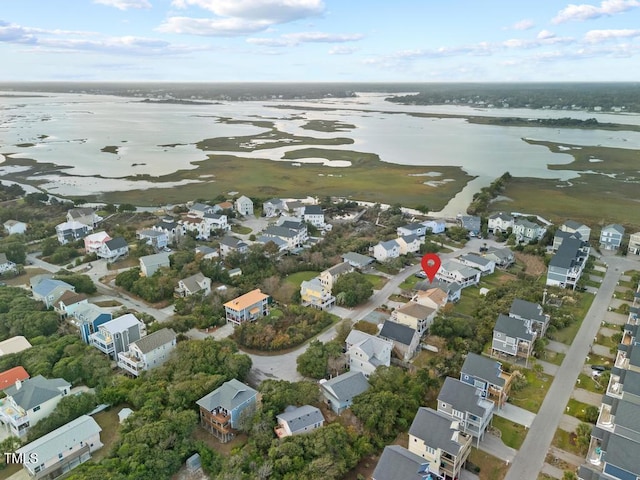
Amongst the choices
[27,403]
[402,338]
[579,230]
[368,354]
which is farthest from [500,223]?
[27,403]

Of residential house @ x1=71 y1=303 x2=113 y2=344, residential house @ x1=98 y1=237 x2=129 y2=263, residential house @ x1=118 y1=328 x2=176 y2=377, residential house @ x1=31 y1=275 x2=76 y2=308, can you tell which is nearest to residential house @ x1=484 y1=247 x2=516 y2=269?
residential house @ x1=118 y1=328 x2=176 y2=377

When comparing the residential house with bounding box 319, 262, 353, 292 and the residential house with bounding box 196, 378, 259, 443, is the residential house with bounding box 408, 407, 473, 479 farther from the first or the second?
the residential house with bounding box 319, 262, 353, 292

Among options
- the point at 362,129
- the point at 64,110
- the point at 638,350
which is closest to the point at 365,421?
the point at 638,350

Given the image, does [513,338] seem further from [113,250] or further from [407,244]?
[113,250]

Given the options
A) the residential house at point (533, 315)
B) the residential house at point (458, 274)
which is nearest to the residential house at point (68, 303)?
the residential house at point (458, 274)

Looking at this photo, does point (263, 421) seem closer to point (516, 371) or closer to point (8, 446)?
point (8, 446)

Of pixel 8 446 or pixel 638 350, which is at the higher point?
pixel 638 350
